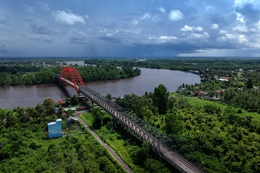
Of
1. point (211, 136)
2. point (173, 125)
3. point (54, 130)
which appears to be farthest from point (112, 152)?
point (211, 136)

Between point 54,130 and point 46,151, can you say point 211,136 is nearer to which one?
point 46,151

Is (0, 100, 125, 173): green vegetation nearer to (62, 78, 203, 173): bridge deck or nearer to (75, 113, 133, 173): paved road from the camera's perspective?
(75, 113, 133, 173): paved road

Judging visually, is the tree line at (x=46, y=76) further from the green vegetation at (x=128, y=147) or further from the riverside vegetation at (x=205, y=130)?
the green vegetation at (x=128, y=147)

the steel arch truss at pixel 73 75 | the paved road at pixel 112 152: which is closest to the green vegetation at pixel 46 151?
the paved road at pixel 112 152

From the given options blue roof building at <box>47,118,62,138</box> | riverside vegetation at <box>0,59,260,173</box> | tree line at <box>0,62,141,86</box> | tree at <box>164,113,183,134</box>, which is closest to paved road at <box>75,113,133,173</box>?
riverside vegetation at <box>0,59,260,173</box>

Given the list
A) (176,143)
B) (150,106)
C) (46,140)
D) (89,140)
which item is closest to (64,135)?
(46,140)

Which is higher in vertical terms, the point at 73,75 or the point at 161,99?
the point at 73,75
